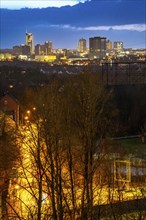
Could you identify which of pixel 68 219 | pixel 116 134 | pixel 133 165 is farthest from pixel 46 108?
pixel 116 134

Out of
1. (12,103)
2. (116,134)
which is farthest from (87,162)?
(12,103)

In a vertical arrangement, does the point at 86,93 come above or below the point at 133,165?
above

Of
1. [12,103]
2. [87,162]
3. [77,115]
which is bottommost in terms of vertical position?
[87,162]

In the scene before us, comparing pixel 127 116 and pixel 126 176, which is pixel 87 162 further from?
pixel 127 116

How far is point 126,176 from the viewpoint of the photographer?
19172 mm

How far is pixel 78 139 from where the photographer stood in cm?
1195

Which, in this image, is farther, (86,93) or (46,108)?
(86,93)


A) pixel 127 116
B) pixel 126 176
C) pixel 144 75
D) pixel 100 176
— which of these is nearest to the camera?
pixel 100 176

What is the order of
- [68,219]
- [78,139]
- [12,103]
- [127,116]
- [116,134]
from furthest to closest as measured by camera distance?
[127,116]
[12,103]
[116,134]
[78,139]
[68,219]

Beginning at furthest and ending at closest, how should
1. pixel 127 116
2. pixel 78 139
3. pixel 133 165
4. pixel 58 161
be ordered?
pixel 127 116 < pixel 133 165 < pixel 78 139 < pixel 58 161

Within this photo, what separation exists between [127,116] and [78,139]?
2988 cm

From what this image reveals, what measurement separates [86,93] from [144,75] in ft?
133

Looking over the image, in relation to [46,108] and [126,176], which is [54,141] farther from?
[126,176]

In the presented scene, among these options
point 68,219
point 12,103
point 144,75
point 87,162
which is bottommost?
point 68,219
